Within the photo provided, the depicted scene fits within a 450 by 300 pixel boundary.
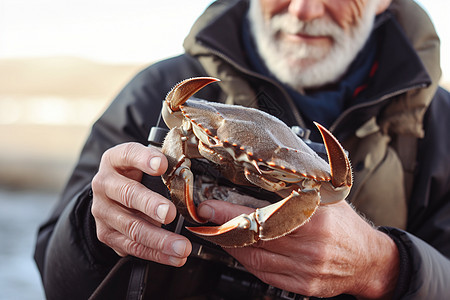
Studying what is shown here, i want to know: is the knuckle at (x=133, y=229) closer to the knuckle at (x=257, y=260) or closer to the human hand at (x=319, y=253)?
the human hand at (x=319, y=253)

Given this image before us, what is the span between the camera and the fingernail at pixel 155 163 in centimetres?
112

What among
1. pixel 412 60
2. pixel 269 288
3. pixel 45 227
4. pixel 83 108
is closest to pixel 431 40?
pixel 412 60

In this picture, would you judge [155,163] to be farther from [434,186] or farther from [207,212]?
[434,186]

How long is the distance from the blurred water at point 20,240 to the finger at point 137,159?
3.30 meters

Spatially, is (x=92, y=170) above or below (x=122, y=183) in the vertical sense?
below

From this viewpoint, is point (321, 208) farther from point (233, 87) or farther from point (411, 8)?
point (411, 8)

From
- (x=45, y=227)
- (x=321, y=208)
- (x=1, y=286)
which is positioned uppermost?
(x=321, y=208)

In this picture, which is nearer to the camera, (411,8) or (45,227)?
(45,227)

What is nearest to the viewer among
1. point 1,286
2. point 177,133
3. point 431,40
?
point 177,133

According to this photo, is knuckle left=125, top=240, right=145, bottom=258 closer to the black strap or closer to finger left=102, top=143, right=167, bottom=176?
the black strap

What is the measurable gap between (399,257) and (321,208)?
1.49 feet

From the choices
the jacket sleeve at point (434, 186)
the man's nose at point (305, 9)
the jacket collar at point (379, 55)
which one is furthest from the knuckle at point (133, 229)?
the man's nose at point (305, 9)

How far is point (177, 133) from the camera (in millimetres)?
1179

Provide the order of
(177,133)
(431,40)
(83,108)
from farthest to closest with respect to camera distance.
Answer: (83,108) → (431,40) → (177,133)
